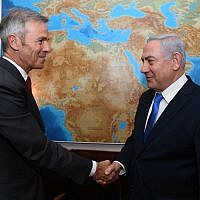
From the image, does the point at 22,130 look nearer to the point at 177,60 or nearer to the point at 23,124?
the point at 23,124

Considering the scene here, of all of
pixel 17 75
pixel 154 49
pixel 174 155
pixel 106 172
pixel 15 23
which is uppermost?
pixel 15 23

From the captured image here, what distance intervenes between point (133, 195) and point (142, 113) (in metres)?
0.50

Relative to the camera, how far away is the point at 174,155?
1842 mm

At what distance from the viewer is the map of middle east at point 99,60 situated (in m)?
2.60

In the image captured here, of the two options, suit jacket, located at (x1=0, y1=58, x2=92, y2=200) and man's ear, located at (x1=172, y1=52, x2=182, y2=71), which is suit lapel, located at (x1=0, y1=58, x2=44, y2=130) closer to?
suit jacket, located at (x1=0, y1=58, x2=92, y2=200)

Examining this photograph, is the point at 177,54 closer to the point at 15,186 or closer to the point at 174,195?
the point at 174,195

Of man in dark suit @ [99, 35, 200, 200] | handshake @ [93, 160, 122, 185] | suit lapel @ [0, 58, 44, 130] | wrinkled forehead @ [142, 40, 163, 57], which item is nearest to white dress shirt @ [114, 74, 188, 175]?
man in dark suit @ [99, 35, 200, 200]

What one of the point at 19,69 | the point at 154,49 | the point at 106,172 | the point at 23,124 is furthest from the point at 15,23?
the point at 106,172

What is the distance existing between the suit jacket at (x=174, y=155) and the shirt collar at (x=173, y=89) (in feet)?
0.15

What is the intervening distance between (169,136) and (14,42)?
0.96m

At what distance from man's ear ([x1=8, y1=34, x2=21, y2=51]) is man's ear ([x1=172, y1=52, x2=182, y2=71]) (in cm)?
88

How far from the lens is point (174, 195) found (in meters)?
1.85

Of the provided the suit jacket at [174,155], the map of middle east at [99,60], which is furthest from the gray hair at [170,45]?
the map of middle east at [99,60]

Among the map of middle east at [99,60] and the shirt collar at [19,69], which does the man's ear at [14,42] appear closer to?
the shirt collar at [19,69]
